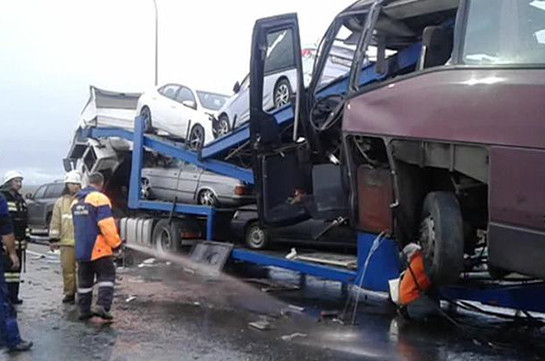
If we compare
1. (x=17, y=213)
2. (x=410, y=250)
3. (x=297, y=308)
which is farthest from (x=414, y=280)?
(x=17, y=213)

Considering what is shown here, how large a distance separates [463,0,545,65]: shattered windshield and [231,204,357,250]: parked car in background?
292cm

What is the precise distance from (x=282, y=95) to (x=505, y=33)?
14.2 feet

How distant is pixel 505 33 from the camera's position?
4145 millimetres

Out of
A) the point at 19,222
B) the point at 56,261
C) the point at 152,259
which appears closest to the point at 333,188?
the point at 19,222

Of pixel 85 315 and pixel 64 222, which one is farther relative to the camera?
pixel 64 222

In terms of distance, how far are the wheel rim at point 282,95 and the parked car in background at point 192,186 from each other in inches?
106

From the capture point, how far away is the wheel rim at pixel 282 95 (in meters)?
8.05

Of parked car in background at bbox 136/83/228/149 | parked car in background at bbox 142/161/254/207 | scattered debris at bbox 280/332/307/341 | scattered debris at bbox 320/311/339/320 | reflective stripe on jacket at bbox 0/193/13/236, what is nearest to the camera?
reflective stripe on jacket at bbox 0/193/13/236

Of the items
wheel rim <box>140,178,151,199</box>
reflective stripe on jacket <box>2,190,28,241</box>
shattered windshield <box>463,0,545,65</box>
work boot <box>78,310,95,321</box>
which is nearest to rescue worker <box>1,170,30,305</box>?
reflective stripe on jacket <box>2,190,28,241</box>

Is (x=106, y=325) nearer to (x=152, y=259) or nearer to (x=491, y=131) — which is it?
(x=491, y=131)

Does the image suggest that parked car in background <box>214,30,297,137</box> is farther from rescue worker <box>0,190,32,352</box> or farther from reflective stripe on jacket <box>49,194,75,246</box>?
rescue worker <box>0,190,32,352</box>

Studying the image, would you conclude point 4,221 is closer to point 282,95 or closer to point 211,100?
point 282,95

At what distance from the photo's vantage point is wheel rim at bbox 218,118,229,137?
1116cm

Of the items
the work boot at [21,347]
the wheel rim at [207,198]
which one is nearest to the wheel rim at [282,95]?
the wheel rim at [207,198]
